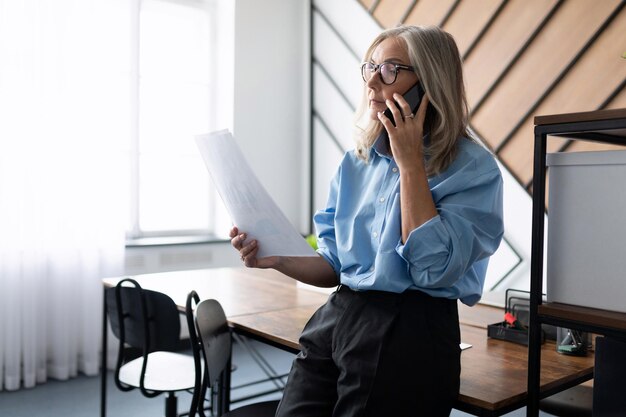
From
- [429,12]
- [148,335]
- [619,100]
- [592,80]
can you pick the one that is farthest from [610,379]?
[429,12]

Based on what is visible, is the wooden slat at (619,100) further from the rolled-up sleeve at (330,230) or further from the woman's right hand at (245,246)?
the woman's right hand at (245,246)

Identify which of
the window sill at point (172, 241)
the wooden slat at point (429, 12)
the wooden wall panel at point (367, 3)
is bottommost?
the window sill at point (172, 241)

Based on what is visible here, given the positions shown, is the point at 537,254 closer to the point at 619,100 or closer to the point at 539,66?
the point at 619,100

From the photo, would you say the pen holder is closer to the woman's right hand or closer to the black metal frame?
the black metal frame

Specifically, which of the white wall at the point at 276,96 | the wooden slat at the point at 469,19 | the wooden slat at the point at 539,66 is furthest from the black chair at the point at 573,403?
the white wall at the point at 276,96

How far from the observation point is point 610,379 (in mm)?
1244

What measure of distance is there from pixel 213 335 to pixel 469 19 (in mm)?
2778

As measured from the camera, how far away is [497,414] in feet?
4.19

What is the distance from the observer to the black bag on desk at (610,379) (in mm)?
1226

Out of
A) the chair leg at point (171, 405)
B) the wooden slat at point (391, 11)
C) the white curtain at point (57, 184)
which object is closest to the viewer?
the chair leg at point (171, 405)

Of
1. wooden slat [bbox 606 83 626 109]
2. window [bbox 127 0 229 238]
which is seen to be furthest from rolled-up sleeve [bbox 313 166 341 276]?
window [bbox 127 0 229 238]

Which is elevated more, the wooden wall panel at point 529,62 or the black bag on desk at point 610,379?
the wooden wall panel at point 529,62

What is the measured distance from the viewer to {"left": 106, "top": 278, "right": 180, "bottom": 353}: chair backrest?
229 cm

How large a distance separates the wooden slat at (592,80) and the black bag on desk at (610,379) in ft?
6.87
